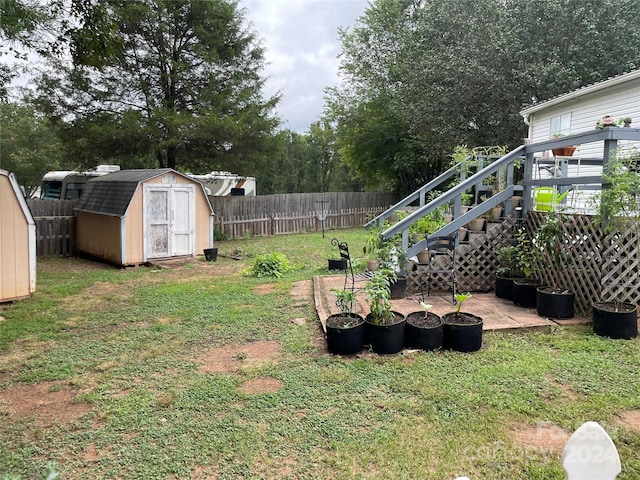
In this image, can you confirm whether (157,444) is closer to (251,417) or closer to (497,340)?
(251,417)

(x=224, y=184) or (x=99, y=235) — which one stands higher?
(x=224, y=184)

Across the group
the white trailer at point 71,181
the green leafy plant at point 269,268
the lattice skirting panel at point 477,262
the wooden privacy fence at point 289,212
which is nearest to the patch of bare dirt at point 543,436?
the lattice skirting panel at point 477,262

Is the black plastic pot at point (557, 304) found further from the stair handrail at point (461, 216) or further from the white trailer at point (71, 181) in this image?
the white trailer at point (71, 181)

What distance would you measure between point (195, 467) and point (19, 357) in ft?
9.33

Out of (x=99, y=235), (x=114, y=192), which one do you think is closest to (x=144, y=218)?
(x=114, y=192)

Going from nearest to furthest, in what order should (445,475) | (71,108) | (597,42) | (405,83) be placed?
(445,475) → (71,108) → (597,42) → (405,83)

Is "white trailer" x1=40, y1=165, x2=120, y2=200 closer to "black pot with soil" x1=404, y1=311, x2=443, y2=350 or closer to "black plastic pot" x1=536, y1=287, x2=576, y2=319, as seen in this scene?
"black pot with soil" x1=404, y1=311, x2=443, y2=350

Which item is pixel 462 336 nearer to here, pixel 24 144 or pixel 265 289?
pixel 265 289

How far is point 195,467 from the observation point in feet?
7.95

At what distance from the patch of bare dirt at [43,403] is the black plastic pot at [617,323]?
4.68m

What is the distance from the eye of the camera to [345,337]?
395 cm

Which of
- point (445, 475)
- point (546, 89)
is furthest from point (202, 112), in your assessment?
point (445, 475)

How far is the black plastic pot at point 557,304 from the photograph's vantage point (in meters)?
4.68

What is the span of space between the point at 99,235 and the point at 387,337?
27.4 feet
